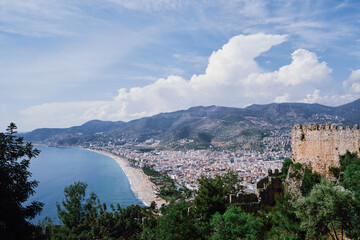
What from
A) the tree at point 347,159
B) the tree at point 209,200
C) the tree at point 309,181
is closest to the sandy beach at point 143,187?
the tree at point 209,200

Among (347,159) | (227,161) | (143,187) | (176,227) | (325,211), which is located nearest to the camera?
(325,211)

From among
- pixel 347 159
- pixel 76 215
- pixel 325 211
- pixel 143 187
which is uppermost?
pixel 347 159

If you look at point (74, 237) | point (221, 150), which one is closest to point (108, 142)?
point (221, 150)

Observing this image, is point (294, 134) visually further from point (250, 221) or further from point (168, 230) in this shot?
point (168, 230)

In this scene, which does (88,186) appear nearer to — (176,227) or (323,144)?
(176,227)

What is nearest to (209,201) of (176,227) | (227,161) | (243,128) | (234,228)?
(176,227)

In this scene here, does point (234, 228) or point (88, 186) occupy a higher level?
point (234, 228)

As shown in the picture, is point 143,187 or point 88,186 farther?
point 88,186

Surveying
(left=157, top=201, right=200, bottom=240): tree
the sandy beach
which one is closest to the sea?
the sandy beach
